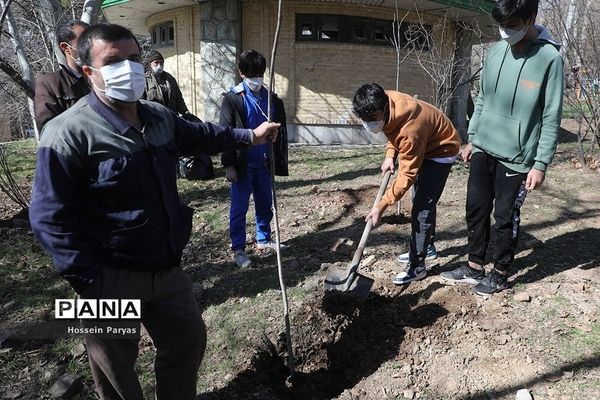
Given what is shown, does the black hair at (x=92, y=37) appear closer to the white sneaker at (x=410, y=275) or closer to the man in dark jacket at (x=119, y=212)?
the man in dark jacket at (x=119, y=212)

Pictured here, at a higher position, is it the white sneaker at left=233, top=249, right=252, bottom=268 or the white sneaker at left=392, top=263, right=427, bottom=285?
the white sneaker at left=392, top=263, right=427, bottom=285

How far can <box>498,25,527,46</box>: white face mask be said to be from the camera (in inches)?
108

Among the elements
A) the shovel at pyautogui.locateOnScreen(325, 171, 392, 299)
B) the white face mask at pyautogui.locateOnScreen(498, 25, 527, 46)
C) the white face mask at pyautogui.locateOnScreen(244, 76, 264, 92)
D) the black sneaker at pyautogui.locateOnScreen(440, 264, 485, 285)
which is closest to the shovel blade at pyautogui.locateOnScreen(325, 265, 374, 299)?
the shovel at pyautogui.locateOnScreen(325, 171, 392, 299)

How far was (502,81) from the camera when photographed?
9.68 feet

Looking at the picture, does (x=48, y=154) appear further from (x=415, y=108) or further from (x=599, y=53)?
(x=599, y=53)

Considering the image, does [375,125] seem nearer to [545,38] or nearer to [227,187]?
[545,38]

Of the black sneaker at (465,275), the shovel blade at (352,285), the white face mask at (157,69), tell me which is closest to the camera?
the shovel blade at (352,285)

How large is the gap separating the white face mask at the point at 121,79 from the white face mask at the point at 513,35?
2206 mm

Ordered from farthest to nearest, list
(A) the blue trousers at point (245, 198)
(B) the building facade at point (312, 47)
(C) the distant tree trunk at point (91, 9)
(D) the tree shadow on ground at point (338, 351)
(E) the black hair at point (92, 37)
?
1. (B) the building facade at point (312, 47)
2. (C) the distant tree trunk at point (91, 9)
3. (A) the blue trousers at point (245, 198)
4. (D) the tree shadow on ground at point (338, 351)
5. (E) the black hair at point (92, 37)

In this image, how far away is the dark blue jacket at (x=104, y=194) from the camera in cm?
162

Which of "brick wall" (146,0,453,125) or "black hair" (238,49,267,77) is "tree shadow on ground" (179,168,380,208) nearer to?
"black hair" (238,49,267,77)

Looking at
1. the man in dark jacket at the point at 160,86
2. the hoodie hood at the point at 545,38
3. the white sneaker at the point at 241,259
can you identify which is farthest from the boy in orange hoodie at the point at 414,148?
the man in dark jacket at the point at 160,86

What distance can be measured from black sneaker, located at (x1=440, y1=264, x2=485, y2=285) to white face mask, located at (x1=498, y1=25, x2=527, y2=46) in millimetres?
1634

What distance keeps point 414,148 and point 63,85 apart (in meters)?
2.36
